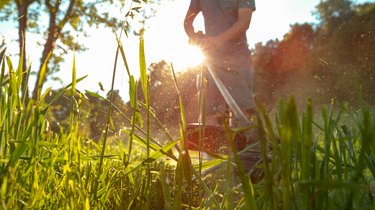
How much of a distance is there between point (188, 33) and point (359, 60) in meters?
35.2

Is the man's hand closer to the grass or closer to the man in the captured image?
the man

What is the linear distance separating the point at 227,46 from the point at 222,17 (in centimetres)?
40

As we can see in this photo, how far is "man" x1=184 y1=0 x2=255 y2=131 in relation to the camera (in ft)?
13.3

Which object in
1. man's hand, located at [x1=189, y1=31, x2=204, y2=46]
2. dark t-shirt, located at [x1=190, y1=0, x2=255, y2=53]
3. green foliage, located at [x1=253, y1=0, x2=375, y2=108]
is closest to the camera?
man's hand, located at [x1=189, y1=31, x2=204, y2=46]

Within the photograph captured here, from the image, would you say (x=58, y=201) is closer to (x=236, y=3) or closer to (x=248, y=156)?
(x=248, y=156)

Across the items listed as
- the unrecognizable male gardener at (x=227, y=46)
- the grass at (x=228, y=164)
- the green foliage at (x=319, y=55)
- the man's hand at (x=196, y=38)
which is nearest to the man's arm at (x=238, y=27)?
the unrecognizable male gardener at (x=227, y=46)

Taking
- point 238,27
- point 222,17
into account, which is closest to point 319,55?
point 222,17

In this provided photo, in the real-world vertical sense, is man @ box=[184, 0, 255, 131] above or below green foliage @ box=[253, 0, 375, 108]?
below

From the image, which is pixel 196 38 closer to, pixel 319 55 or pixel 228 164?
pixel 228 164

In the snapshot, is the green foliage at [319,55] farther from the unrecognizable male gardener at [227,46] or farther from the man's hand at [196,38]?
the man's hand at [196,38]

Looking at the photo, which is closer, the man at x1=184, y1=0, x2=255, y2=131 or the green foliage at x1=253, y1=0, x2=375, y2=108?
the man at x1=184, y1=0, x2=255, y2=131

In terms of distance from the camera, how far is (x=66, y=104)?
106 feet

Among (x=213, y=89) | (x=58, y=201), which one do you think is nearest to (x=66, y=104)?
(x=213, y=89)

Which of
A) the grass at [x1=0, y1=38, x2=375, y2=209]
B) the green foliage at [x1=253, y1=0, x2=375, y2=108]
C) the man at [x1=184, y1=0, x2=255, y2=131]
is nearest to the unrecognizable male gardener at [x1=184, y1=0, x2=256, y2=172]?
the man at [x1=184, y1=0, x2=255, y2=131]
